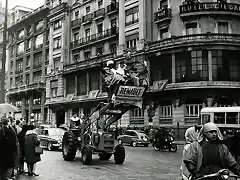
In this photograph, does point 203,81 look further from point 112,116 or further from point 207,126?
point 207,126

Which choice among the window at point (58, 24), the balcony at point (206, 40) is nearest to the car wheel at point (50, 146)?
the balcony at point (206, 40)

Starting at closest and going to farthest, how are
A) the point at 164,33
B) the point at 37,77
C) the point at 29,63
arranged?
the point at 164,33 → the point at 37,77 → the point at 29,63

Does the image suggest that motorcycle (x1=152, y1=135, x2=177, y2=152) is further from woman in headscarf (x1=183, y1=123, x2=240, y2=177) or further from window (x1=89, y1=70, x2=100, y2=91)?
window (x1=89, y1=70, x2=100, y2=91)

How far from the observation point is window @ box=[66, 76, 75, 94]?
45.9m

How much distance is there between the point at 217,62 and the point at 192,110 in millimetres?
4853

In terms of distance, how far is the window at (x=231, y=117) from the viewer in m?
22.1

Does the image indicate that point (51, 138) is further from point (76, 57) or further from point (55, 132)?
point (76, 57)

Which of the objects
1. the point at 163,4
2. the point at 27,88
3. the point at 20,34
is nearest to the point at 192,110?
the point at 163,4

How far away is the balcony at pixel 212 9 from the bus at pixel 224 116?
11.4 meters

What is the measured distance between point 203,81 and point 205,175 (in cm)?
2667

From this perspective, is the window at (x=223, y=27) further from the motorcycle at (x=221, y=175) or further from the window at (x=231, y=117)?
the motorcycle at (x=221, y=175)

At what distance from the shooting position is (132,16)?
123 ft

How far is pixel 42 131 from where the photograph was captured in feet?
75.0

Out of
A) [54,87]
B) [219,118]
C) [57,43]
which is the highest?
[57,43]
